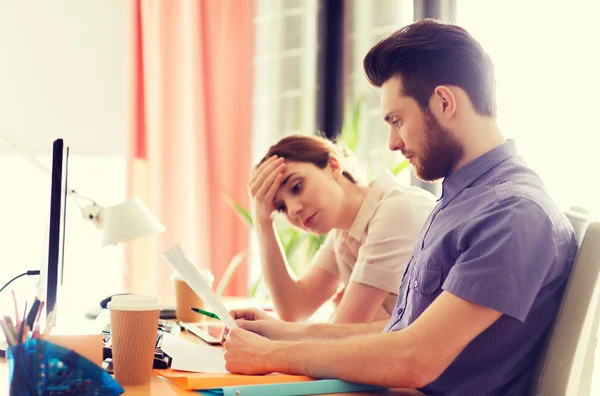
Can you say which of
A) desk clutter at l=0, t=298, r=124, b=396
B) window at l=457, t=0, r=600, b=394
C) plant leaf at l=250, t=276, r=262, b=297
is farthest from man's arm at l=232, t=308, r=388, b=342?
plant leaf at l=250, t=276, r=262, b=297

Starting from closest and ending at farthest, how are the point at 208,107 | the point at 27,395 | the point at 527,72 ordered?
1. the point at 27,395
2. the point at 527,72
3. the point at 208,107

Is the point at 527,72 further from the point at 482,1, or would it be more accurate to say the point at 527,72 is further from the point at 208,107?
the point at 208,107

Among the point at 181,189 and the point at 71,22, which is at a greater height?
the point at 71,22

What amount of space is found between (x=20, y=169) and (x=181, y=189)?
72 centimetres

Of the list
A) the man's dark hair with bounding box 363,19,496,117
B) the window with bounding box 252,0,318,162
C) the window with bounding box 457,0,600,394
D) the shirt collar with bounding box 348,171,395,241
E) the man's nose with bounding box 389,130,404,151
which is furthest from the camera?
the window with bounding box 252,0,318,162

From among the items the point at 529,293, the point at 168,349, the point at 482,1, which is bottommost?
the point at 168,349

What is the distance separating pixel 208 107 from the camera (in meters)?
3.33

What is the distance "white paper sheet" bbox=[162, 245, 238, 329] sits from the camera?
1.18 meters

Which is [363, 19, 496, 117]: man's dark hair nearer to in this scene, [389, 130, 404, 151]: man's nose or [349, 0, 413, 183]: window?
[389, 130, 404, 151]: man's nose

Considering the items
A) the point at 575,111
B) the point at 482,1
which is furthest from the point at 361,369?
the point at 482,1

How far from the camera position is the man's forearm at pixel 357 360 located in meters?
1.03

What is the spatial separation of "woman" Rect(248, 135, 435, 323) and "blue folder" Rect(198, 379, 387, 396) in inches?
26.8

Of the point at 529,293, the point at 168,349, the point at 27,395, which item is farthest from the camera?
the point at 168,349

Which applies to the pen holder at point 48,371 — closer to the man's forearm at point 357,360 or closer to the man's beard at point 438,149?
the man's forearm at point 357,360
